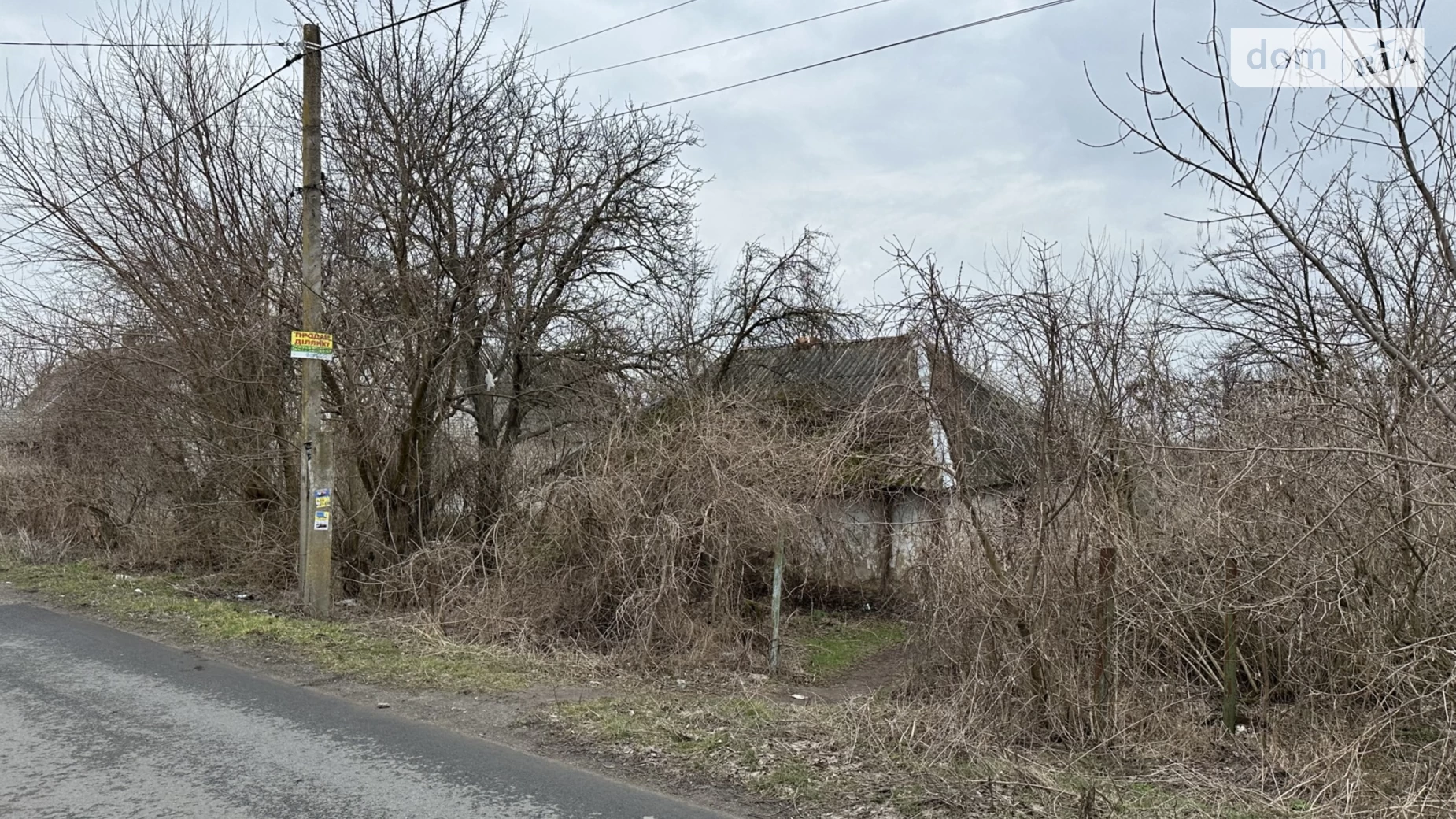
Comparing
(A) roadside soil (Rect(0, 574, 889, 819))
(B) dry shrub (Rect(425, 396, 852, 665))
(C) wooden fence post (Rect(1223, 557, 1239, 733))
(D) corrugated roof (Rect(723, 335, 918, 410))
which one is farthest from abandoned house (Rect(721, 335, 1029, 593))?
(D) corrugated roof (Rect(723, 335, 918, 410))

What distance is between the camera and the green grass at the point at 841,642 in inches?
395

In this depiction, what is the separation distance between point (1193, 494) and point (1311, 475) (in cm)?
94

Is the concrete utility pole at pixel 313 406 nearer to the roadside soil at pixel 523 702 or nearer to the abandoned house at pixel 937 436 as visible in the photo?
the roadside soil at pixel 523 702

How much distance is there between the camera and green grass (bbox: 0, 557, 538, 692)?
25.2ft

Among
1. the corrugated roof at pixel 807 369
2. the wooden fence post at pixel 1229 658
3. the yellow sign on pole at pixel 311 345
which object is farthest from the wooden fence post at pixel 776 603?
the yellow sign on pole at pixel 311 345

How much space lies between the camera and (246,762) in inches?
210

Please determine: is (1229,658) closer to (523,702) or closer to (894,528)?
(894,528)

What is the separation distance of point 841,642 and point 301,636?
583 centimetres

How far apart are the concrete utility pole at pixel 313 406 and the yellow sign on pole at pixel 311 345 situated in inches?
7.1

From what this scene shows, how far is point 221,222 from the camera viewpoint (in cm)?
1278

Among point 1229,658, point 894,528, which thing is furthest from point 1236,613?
point 894,528

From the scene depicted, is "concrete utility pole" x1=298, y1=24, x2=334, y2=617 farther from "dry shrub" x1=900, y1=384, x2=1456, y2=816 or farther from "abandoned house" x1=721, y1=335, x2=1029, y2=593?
"dry shrub" x1=900, y1=384, x2=1456, y2=816

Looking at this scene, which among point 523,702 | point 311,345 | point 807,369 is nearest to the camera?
point 523,702

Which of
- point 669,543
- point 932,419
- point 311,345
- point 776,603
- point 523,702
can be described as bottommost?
point 523,702
